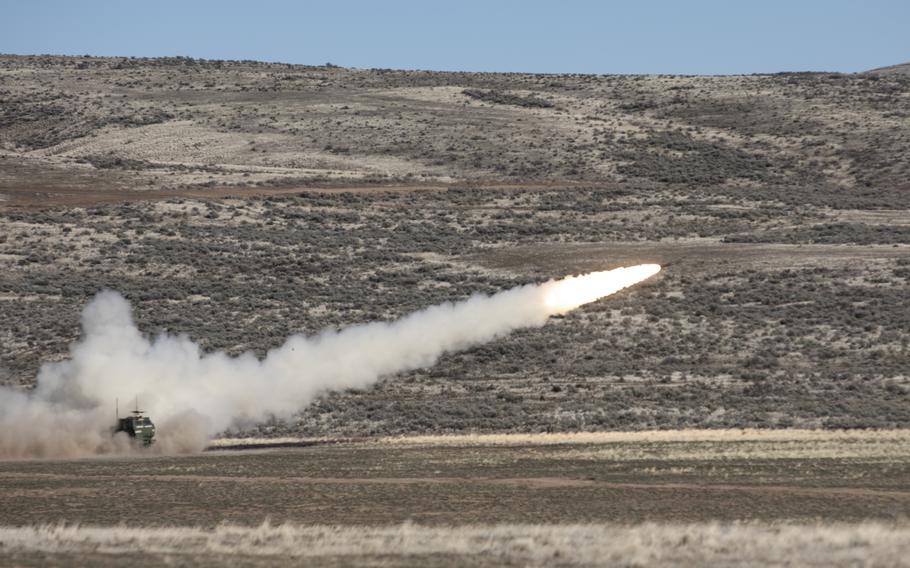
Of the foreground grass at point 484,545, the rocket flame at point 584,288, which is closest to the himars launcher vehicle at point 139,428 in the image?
the rocket flame at point 584,288

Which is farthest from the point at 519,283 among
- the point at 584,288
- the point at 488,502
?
the point at 488,502

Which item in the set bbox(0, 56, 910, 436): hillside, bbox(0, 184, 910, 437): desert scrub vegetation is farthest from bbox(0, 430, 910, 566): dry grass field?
bbox(0, 56, 910, 436): hillside

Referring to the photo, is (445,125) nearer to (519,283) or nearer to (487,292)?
(519,283)

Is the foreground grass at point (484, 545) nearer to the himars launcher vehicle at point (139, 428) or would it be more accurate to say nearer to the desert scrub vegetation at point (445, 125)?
the himars launcher vehicle at point (139, 428)

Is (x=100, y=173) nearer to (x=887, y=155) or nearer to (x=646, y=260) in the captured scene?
(x=646, y=260)

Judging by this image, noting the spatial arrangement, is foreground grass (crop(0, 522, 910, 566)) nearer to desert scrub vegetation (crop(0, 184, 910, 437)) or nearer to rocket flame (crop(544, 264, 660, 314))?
desert scrub vegetation (crop(0, 184, 910, 437))
